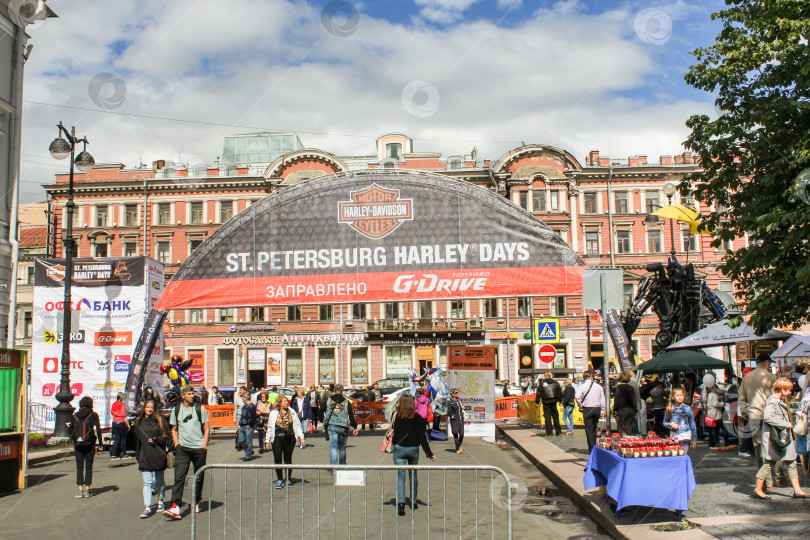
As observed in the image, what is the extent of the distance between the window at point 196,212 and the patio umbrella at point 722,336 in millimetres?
43902

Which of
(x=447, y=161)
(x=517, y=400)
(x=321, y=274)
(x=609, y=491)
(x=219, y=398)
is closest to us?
(x=609, y=491)

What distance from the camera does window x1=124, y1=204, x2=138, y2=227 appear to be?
5469 centimetres

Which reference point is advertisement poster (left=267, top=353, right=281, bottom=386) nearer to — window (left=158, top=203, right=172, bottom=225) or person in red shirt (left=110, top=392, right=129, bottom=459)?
window (left=158, top=203, right=172, bottom=225)

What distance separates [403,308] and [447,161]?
505 inches

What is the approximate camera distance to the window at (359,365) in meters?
51.1

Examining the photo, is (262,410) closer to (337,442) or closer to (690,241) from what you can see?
(337,442)

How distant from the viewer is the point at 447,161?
187ft

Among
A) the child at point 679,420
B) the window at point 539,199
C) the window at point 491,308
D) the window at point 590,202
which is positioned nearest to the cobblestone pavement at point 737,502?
the child at point 679,420

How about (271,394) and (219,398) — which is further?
(219,398)

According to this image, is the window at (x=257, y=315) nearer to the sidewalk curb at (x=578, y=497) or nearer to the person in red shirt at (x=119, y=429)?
the person in red shirt at (x=119, y=429)

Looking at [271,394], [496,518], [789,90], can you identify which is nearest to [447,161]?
[271,394]

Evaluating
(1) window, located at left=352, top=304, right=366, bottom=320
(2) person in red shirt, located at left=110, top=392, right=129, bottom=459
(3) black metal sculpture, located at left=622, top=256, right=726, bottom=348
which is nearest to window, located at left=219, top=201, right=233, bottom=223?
(1) window, located at left=352, top=304, right=366, bottom=320

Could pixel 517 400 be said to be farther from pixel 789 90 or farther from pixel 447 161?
pixel 447 161

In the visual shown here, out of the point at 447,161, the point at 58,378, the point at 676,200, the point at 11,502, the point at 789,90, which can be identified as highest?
the point at 447,161
